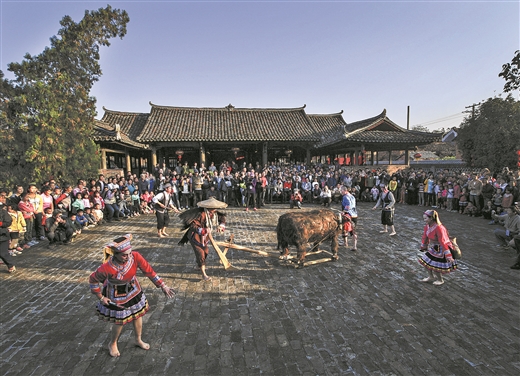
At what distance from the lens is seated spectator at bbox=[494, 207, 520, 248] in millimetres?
7139

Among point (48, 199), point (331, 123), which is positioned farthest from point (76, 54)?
point (331, 123)

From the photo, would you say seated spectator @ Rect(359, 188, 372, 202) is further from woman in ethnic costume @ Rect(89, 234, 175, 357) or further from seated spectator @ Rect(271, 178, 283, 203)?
woman in ethnic costume @ Rect(89, 234, 175, 357)

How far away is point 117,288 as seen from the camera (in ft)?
11.7

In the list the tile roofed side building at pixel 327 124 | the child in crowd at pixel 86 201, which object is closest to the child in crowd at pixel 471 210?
the tile roofed side building at pixel 327 124

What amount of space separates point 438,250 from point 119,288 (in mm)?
5518

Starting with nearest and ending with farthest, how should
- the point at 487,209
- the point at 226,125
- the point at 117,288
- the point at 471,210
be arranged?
the point at 117,288
the point at 487,209
the point at 471,210
the point at 226,125

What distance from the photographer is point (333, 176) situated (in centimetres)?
1762

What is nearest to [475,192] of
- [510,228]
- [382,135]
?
[510,228]

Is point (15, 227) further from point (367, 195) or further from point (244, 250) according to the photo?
point (367, 195)

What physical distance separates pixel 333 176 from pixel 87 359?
15759mm

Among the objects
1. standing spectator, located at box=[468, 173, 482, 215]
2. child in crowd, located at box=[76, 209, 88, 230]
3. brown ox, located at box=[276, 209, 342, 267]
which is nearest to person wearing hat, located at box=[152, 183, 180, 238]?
child in crowd, located at box=[76, 209, 88, 230]

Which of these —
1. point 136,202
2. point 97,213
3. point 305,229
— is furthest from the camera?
point 136,202

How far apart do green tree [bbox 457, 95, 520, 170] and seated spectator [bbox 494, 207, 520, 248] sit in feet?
48.2

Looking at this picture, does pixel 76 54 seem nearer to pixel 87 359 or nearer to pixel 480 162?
pixel 87 359
